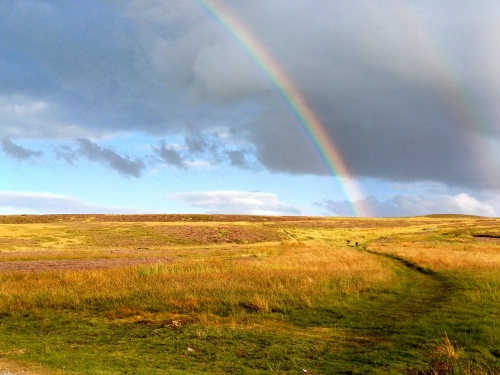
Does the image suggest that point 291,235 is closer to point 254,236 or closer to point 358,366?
point 254,236

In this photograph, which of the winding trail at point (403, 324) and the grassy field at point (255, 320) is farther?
the winding trail at point (403, 324)

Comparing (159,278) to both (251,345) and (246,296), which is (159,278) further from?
(251,345)

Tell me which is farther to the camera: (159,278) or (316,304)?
(159,278)

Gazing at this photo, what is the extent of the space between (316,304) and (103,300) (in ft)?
31.0

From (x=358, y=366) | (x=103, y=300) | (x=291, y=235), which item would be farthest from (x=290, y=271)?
(x=291, y=235)

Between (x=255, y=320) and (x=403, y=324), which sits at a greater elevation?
(x=403, y=324)

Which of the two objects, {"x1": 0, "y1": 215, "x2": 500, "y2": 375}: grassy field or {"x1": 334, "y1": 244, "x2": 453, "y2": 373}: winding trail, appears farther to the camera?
{"x1": 334, "y1": 244, "x2": 453, "y2": 373}: winding trail

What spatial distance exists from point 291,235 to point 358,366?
271 ft

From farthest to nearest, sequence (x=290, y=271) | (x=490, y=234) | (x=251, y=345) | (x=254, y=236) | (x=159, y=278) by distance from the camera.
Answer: (x=254, y=236), (x=490, y=234), (x=290, y=271), (x=159, y=278), (x=251, y=345)

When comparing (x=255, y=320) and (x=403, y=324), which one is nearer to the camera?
(x=403, y=324)

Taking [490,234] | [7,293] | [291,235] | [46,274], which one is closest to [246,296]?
[7,293]

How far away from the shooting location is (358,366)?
37.6 feet

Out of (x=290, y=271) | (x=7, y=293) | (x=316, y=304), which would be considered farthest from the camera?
(x=290, y=271)

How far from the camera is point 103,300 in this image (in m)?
19.7
